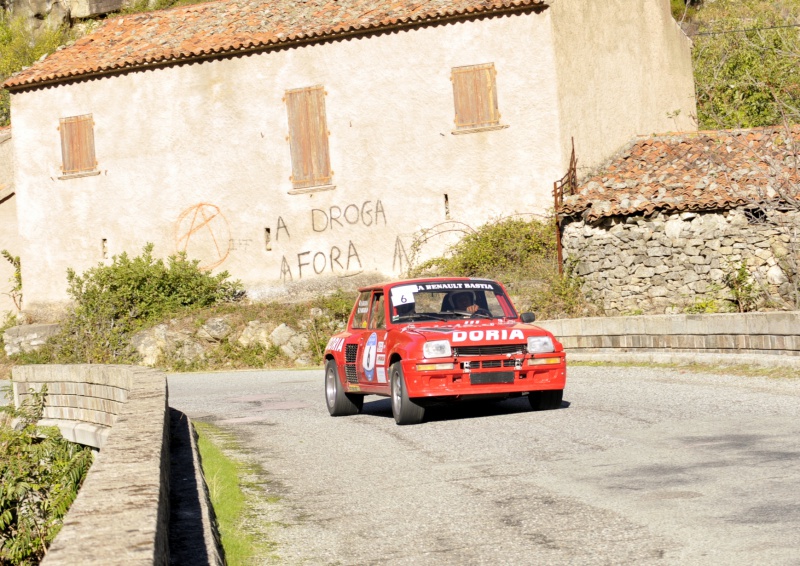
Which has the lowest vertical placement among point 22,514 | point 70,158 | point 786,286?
point 22,514

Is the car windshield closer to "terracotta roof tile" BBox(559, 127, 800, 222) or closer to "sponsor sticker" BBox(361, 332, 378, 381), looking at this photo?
"sponsor sticker" BBox(361, 332, 378, 381)

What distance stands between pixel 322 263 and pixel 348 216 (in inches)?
58.5

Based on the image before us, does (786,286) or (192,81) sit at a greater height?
(192,81)

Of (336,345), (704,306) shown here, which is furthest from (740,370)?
(704,306)

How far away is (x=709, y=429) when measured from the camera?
10.4m

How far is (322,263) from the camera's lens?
30.8 m

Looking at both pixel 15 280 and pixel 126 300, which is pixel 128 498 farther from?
pixel 15 280

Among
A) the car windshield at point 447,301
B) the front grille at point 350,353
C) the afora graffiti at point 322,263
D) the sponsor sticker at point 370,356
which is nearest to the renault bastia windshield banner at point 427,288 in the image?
the car windshield at point 447,301

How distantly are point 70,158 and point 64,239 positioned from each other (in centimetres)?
238

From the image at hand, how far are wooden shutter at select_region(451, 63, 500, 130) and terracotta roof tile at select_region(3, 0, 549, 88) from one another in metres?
1.49

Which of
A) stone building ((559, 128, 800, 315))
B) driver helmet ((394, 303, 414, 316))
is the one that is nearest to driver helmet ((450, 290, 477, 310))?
driver helmet ((394, 303, 414, 316))

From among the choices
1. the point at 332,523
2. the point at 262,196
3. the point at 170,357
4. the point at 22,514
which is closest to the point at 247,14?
the point at 262,196

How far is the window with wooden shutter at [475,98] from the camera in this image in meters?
Result: 29.3

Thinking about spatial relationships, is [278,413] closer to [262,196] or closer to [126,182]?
[262,196]
